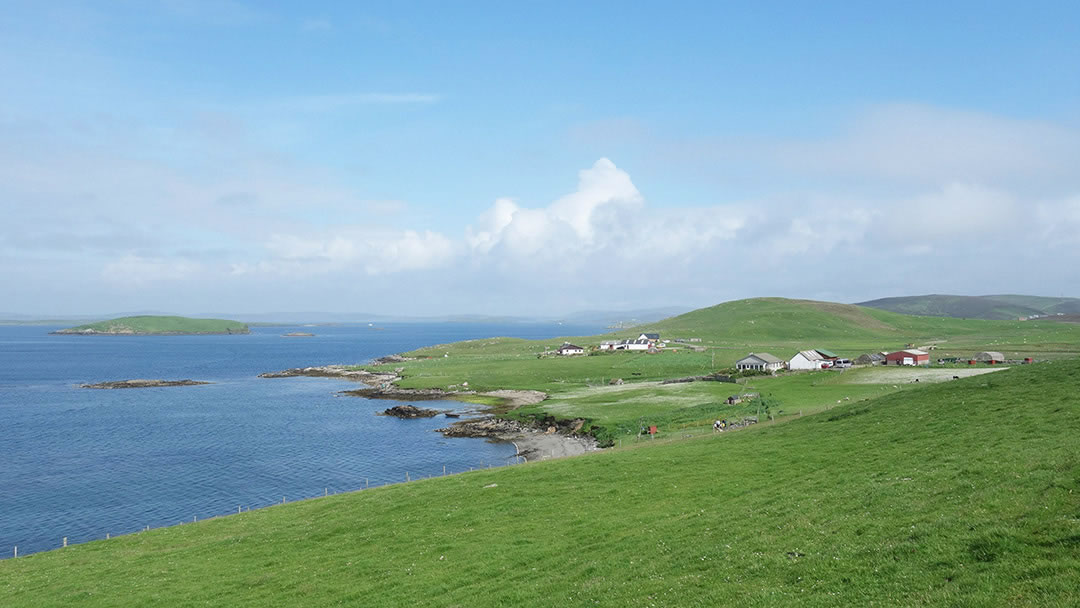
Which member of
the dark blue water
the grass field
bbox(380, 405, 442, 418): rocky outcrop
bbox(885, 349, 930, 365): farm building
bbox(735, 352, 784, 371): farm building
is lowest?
the dark blue water

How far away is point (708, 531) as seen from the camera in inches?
1101

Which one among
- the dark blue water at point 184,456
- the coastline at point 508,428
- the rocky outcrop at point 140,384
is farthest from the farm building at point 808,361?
the rocky outcrop at point 140,384

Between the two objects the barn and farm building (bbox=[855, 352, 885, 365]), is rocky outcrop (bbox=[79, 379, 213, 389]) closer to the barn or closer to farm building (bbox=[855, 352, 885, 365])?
farm building (bbox=[855, 352, 885, 365])

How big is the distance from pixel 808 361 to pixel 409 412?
279ft

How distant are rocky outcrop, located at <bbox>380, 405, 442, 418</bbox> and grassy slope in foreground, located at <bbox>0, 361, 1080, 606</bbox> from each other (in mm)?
71021

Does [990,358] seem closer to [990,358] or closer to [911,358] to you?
[990,358]

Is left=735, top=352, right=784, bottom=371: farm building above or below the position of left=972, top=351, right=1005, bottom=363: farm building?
below

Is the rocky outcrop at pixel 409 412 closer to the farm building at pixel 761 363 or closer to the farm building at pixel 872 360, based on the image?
the farm building at pixel 761 363

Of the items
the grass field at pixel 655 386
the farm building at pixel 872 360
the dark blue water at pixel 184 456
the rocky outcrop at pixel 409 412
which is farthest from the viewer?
the farm building at pixel 872 360

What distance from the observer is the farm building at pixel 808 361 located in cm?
13588

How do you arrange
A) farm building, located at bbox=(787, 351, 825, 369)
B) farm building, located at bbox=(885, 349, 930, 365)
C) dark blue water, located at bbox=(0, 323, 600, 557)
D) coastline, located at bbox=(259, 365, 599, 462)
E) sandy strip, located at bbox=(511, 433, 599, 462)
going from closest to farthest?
dark blue water, located at bbox=(0, 323, 600, 557) → sandy strip, located at bbox=(511, 433, 599, 462) → coastline, located at bbox=(259, 365, 599, 462) → farm building, located at bbox=(885, 349, 930, 365) → farm building, located at bbox=(787, 351, 825, 369)

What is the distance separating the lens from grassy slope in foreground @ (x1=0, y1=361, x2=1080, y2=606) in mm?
18969

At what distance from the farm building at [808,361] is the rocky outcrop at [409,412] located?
77647 millimetres

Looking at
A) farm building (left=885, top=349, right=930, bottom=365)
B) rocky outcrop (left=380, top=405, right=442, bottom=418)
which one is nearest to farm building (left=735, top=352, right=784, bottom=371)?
farm building (left=885, top=349, right=930, bottom=365)
